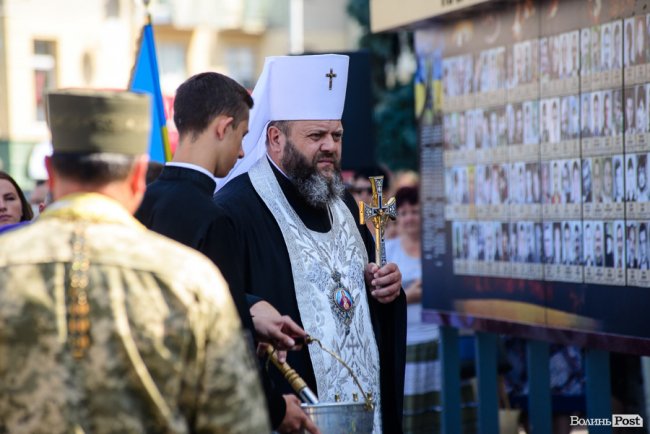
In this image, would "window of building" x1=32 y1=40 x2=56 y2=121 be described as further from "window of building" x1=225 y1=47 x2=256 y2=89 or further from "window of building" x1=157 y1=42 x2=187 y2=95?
"window of building" x1=225 y1=47 x2=256 y2=89

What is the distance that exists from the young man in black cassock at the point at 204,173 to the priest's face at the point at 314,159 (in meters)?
1.15

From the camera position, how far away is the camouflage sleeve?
274 centimetres

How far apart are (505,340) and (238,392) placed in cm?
636

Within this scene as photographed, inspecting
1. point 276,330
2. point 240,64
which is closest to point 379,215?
point 276,330

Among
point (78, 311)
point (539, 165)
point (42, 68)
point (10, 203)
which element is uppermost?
point (42, 68)

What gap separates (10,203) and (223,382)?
3.87 metres

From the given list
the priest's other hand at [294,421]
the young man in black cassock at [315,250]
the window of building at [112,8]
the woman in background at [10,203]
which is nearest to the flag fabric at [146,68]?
the woman in background at [10,203]

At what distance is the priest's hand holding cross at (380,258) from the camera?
526cm

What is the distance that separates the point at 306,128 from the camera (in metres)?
5.71

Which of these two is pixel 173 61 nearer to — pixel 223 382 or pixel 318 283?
pixel 318 283

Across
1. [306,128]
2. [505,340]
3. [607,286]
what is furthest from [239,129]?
[505,340]

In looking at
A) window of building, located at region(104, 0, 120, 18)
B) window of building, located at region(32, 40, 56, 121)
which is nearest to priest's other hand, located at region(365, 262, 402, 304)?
window of building, located at region(32, 40, 56, 121)

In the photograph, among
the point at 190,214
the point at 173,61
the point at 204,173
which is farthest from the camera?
the point at 173,61

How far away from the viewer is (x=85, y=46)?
34969mm
